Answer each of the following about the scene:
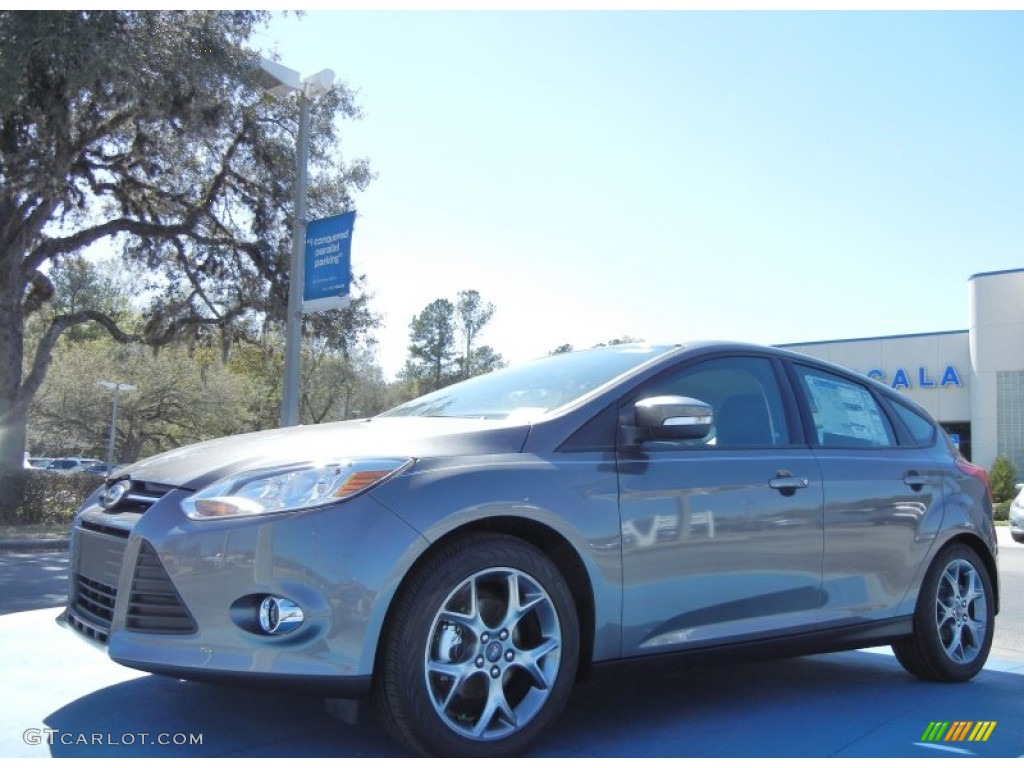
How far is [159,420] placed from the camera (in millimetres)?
38469

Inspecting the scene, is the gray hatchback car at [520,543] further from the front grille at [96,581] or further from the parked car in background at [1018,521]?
the parked car in background at [1018,521]

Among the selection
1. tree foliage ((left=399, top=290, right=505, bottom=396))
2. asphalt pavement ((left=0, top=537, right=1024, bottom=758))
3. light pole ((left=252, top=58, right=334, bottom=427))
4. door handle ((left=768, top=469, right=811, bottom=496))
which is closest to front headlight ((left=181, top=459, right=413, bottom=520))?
asphalt pavement ((left=0, top=537, right=1024, bottom=758))

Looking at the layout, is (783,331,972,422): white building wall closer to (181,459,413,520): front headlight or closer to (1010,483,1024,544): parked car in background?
(1010,483,1024,544): parked car in background

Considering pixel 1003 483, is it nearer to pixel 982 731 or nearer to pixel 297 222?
pixel 297 222

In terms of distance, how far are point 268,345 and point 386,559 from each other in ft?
67.9

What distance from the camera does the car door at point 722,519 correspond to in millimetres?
3695

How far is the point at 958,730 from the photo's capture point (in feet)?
13.1

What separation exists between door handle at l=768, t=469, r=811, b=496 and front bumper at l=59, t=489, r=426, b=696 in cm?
177

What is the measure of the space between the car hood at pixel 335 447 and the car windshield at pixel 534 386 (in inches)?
10.0

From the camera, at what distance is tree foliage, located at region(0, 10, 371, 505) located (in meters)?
14.4

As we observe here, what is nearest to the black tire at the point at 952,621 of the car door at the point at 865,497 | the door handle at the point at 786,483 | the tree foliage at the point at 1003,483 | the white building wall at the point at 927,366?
the car door at the point at 865,497

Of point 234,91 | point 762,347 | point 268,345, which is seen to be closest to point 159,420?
point 268,345

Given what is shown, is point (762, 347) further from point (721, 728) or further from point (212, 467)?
point (212, 467)

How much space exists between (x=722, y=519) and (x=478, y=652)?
48.2 inches
